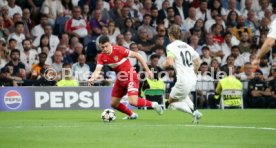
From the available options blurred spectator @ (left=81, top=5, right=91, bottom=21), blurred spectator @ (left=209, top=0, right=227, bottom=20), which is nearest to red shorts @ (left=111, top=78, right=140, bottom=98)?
blurred spectator @ (left=81, top=5, right=91, bottom=21)

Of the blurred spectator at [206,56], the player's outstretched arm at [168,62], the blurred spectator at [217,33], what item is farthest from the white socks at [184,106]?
the blurred spectator at [217,33]

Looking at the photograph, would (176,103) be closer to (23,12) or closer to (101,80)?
(101,80)

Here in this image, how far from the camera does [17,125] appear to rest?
16.1 m

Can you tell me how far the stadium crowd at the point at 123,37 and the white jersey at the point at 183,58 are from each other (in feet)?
25.3

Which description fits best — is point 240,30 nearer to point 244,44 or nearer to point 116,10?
point 244,44

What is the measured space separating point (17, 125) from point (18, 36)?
349 inches

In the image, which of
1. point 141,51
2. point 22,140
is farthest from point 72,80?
point 22,140

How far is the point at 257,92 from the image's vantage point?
82.1 feet

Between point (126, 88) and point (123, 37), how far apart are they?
285 inches

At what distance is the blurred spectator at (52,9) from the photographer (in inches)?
1005

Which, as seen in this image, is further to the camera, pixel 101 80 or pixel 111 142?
pixel 101 80

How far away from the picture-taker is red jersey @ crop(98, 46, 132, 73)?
18.1 meters

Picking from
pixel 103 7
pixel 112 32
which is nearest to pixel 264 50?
pixel 112 32

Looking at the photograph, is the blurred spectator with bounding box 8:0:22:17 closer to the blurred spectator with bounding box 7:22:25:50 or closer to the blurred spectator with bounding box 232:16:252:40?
the blurred spectator with bounding box 7:22:25:50
